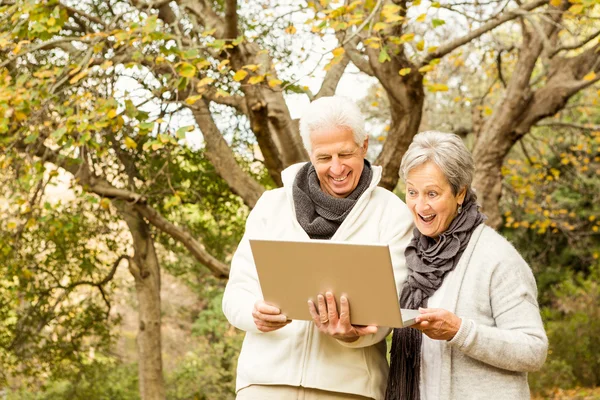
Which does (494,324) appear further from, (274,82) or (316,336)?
(274,82)

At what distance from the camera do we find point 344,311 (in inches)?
93.1

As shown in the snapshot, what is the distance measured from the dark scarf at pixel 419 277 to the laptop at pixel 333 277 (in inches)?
6.2

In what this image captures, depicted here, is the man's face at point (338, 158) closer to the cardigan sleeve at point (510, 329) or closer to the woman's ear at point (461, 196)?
the woman's ear at point (461, 196)

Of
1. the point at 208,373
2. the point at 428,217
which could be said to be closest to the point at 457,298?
the point at 428,217

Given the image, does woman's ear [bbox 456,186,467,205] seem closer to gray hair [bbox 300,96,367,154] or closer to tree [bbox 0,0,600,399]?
Answer: gray hair [bbox 300,96,367,154]

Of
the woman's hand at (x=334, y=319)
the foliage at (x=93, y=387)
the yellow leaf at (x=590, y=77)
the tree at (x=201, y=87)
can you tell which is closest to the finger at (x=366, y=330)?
the woman's hand at (x=334, y=319)

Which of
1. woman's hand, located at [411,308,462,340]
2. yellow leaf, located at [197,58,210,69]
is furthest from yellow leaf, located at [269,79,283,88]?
woman's hand, located at [411,308,462,340]

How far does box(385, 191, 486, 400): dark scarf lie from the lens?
2484 millimetres

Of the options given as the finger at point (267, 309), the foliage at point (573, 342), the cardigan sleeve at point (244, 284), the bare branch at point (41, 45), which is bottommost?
the finger at point (267, 309)

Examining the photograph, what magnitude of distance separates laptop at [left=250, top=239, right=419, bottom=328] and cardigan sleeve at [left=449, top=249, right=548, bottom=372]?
188 millimetres

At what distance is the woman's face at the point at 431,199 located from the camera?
248 cm

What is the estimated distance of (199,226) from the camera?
30.1 feet

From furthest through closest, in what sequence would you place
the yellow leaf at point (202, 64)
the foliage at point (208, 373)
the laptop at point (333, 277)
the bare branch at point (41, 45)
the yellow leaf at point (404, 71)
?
the foliage at point (208, 373)
the bare branch at point (41, 45)
the yellow leaf at point (404, 71)
the yellow leaf at point (202, 64)
the laptop at point (333, 277)

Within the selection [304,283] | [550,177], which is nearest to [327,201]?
[304,283]
